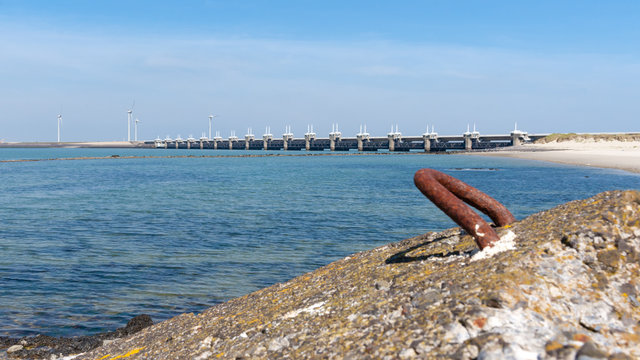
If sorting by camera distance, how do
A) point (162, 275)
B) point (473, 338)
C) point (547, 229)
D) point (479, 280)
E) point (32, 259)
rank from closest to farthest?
point (473, 338)
point (479, 280)
point (547, 229)
point (162, 275)
point (32, 259)

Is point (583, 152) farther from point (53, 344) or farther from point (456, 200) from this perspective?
point (456, 200)

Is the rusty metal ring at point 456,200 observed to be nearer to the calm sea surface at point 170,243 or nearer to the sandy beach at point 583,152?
the calm sea surface at point 170,243

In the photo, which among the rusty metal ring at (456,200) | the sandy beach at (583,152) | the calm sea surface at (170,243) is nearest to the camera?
the rusty metal ring at (456,200)

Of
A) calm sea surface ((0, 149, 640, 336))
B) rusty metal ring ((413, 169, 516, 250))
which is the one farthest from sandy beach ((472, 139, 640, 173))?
rusty metal ring ((413, 169, 516, 250))

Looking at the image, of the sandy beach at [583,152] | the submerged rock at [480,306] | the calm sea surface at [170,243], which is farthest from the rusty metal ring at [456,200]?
the sandy beach at [583,152]

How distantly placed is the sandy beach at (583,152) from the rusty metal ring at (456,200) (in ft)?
232

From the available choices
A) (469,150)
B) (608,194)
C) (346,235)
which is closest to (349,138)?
(469,150)

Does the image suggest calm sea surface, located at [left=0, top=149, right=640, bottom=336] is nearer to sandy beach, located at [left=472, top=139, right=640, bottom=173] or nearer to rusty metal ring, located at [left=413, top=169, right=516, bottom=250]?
rusty metal ring, located at [left=413, top=169, right=516, bottom=250]

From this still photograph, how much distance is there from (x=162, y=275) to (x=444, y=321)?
1283 centimetres

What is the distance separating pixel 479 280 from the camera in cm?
439

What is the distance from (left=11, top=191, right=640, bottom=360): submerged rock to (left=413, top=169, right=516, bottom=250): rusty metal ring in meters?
0.23

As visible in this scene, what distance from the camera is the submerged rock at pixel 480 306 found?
3705 millimetres

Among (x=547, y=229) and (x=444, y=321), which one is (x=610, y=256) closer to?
(x=547, y=229)

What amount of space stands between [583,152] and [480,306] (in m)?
117
